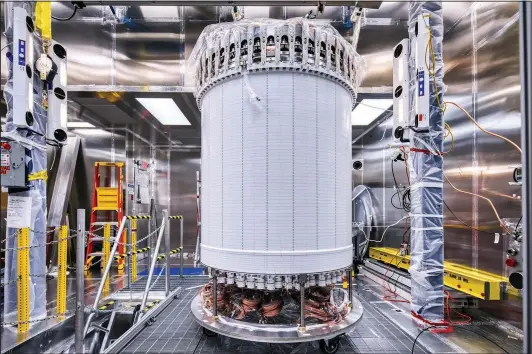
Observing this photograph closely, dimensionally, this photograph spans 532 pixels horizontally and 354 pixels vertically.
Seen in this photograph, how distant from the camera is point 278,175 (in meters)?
3.22

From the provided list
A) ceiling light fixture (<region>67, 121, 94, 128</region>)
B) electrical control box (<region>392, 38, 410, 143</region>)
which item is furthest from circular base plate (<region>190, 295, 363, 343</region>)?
ceiling light fixture (<region>67, 121, 94, 128</region>)

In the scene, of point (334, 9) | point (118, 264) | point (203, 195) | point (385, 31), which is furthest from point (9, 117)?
point (385, 31)

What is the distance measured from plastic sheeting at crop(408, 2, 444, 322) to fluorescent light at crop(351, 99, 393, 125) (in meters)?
2.31

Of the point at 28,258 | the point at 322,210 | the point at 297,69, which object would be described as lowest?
the point at 28,258

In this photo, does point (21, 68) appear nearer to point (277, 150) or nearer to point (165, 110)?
point (277, 150)

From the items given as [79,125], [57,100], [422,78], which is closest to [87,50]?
[57,100]

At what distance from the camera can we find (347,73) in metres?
3.65

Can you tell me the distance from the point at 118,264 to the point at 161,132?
3.94m

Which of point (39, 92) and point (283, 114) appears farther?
point (39, 92)

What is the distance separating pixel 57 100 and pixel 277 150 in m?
3.58

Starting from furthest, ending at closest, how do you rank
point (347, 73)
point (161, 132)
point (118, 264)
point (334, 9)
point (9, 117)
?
point (161, 132), point (118, 264), point (334, 9), point (9, 117), point (347, 73)

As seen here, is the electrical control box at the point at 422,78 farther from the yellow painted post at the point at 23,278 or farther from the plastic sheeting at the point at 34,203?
the yellow painted post at the point at 23,278

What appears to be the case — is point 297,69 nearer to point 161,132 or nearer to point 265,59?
point 265,59

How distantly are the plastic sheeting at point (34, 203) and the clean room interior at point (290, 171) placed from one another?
0.02 metres
